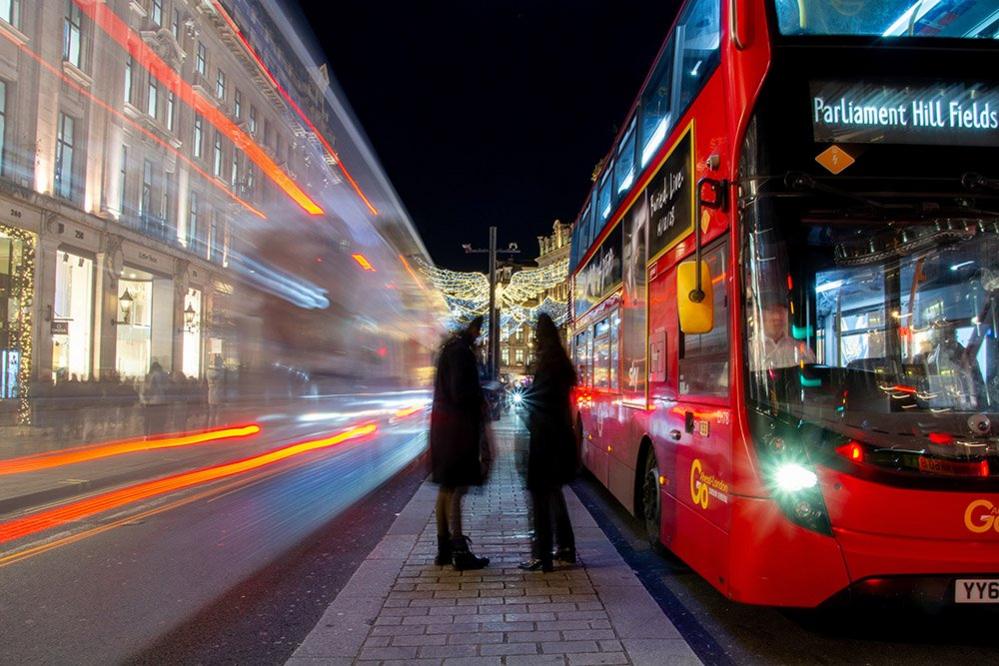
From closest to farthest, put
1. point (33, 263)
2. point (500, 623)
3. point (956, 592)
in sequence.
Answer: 1. point (956, 592)
2. point (500, 623)
3. point (33, 263)

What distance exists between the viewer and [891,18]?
4.05 metres

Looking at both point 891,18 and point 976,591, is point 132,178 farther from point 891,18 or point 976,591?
point 976,591

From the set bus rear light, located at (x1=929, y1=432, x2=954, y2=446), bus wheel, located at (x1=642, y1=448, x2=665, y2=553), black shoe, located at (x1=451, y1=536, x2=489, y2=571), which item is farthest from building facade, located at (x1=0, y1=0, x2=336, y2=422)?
bus rear light, located at (x1=929, y1=432, x2=954, y2=446)

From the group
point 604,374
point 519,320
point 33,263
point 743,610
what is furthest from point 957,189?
point 519,320

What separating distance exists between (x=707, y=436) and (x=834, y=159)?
160 cm

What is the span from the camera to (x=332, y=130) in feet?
43.8

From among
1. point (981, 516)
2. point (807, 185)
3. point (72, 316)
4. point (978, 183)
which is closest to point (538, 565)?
point (981, 516)

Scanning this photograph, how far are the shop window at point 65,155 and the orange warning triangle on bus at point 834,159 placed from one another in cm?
2192

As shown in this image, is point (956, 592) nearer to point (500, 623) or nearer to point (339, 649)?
point (500, 623)

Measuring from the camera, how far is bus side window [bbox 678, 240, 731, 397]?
3.93 metres

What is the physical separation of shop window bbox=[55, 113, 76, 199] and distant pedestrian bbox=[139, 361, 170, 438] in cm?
678

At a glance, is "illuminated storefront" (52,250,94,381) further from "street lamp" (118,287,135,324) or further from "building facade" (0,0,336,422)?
"street lamp" (118,287,135,324)

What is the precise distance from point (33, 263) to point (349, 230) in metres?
10.7

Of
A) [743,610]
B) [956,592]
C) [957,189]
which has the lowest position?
[743,610]
